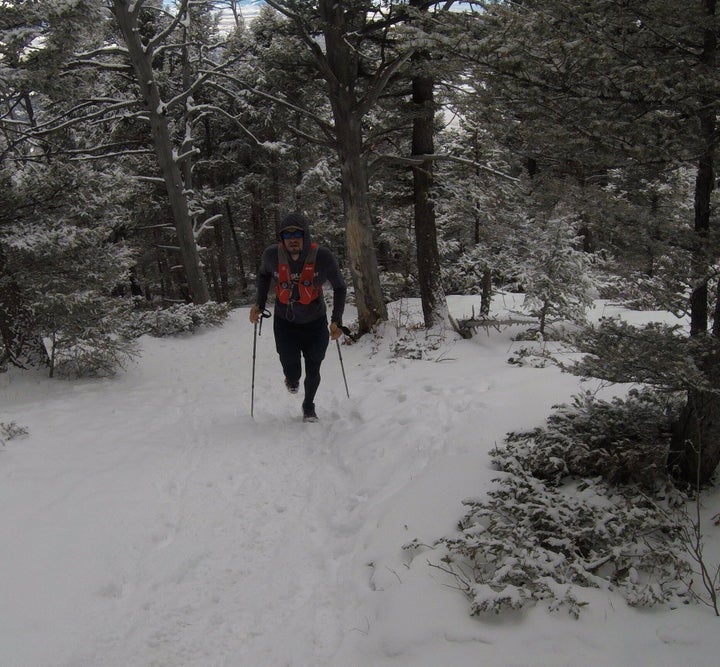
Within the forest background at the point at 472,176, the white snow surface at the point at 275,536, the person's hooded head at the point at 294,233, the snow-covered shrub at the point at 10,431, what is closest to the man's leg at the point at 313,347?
the white snow surface at the point at 275,536

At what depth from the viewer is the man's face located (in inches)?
222

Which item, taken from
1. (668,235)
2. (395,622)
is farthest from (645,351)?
(395,622)

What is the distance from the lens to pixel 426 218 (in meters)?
10.2

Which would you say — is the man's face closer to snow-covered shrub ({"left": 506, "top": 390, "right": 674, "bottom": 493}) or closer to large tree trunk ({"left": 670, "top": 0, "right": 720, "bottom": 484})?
snow-covered shrub ({"left": 506, "top": 390, "right": 674, "bottom": 493})

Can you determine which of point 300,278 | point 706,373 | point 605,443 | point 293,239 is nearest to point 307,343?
point 300,278

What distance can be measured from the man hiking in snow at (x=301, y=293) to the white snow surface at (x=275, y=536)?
0.90 metres

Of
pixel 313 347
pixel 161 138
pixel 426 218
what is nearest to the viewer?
pixel 313 347

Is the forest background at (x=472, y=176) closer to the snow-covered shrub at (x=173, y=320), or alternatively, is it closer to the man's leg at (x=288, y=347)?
the snow-covered shrub at (x=173, y=320)

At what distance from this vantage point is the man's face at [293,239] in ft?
18.5

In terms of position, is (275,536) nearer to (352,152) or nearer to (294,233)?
(294,233)

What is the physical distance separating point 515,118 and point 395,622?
11.3ft

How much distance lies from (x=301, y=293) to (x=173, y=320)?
8594mm

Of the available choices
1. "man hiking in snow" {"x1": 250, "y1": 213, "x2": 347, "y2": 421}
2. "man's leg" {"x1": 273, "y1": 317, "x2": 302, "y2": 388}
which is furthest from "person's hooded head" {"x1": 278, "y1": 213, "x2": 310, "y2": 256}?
Answer: "man's leg" {"x1": 273, "y1": 317, "x2": 302, "y2": 388}

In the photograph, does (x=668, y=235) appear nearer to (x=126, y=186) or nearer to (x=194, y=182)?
(x=126, y=186)
